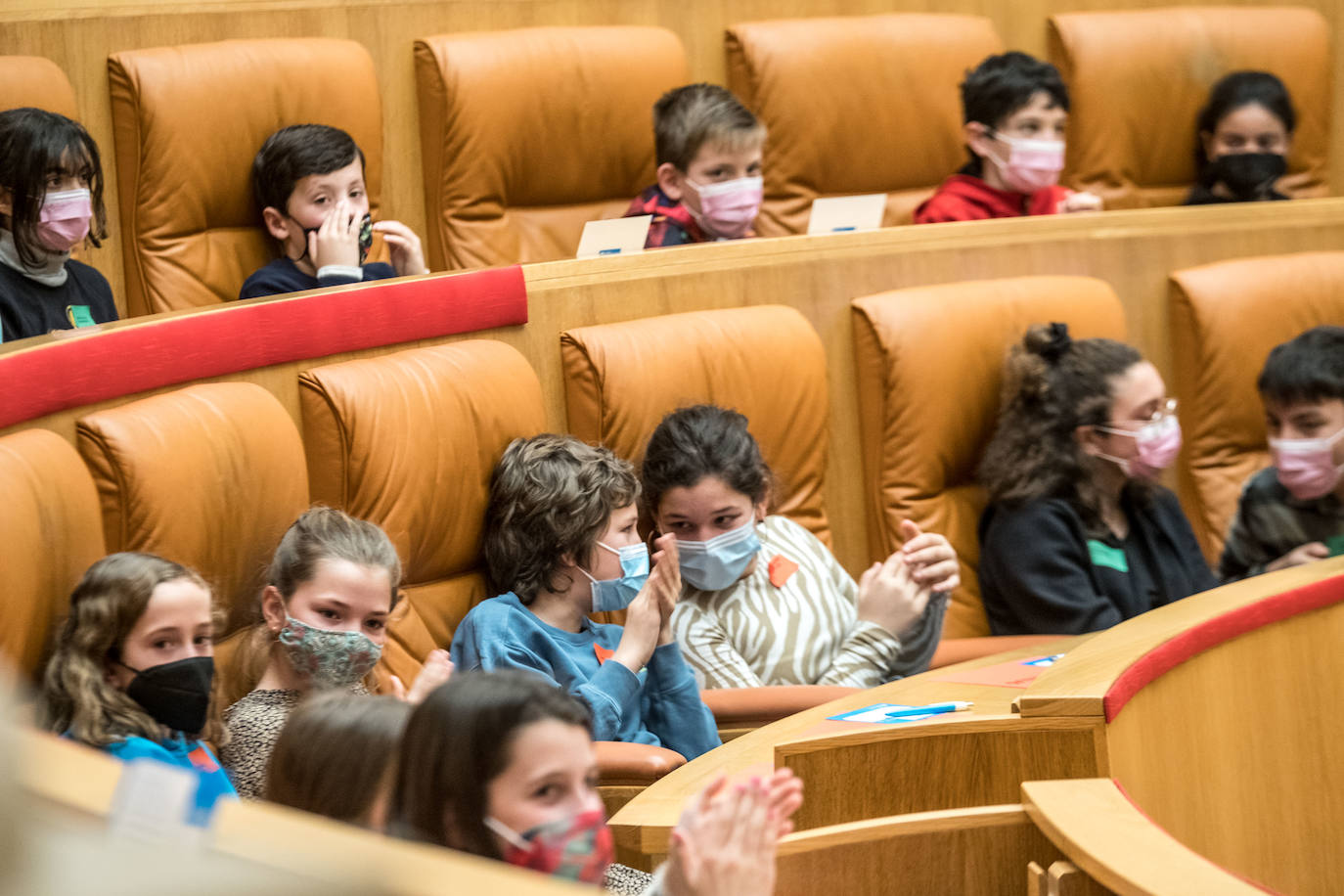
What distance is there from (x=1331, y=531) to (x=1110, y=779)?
133cm

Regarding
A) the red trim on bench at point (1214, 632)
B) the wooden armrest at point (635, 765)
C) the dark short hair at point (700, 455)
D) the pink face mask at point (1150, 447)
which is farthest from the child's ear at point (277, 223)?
the red trim on bench at point (1214, 632)

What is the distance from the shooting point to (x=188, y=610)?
153cm

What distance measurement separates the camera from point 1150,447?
261 centimetres

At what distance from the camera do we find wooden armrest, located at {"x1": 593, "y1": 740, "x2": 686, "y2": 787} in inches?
67.2

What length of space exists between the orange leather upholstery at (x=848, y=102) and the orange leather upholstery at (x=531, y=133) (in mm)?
235

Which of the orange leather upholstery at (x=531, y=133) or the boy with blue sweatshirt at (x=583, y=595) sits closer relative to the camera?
the boy with blue sweatshirt at (x=583, y=595)

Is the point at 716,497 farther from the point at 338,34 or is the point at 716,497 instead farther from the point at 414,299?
the point at 338,34

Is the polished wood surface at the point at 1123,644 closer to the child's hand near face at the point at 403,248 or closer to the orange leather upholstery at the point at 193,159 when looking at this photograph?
the child's hand near face at the point at 403,248

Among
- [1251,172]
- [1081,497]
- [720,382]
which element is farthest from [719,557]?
[1251,172]

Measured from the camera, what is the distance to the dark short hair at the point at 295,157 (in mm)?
2443

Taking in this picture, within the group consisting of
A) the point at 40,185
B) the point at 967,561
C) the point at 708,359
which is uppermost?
the point at 40,185

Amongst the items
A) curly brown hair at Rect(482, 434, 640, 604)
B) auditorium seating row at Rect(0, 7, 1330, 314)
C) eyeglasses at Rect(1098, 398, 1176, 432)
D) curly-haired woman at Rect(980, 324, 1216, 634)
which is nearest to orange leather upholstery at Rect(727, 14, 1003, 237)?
auditorium seating row at Rect(0, 7, 1330, 314)

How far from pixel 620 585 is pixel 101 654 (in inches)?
29.4

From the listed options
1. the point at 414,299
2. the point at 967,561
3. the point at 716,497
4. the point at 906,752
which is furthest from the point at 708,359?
the point at 906,752
